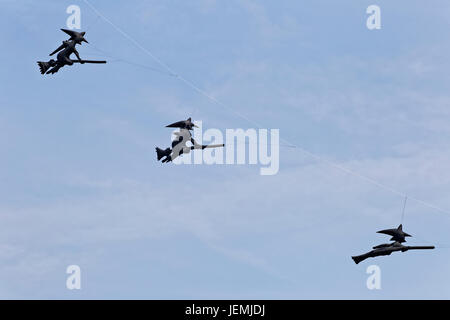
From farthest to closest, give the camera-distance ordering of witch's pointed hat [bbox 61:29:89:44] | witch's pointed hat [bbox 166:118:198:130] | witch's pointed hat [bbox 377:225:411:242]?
witch's pointed hat [bbox 166:118:198:130] < witch's pointed hat [bbox 61:29:89:44] < witch's pointed hat [bbox 377:225:411:242]

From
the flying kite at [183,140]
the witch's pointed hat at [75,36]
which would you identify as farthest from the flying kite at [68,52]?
the flying kite at [183,140]

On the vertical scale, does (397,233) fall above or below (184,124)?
below

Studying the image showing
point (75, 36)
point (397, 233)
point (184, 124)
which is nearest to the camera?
point (397, 233)

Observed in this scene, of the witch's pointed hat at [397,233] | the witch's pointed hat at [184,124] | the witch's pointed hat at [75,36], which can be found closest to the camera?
the witch's pointed hat at [397,233]

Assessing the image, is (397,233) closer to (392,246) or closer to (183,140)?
(392,246)

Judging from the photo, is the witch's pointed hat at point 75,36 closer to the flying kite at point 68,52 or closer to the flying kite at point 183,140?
the flying kite at point 68,52

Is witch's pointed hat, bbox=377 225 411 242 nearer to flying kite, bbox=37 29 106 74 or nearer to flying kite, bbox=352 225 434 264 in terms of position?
flying kite, bbox=352 225 434 264

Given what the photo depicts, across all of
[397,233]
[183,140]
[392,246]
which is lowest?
[392,246]

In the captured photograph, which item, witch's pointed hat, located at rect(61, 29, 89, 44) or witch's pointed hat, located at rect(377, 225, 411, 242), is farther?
witch's pointed hat, located at rect(61, 29, 89, 44)

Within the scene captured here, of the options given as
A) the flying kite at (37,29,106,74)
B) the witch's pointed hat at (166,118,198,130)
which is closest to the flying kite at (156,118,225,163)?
the witch's pointed hat at (166,118,198,130)

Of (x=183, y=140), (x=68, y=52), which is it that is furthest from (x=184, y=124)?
(x=68, y=52)

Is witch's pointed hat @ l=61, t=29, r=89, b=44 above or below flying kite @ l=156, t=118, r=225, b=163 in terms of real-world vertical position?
above
